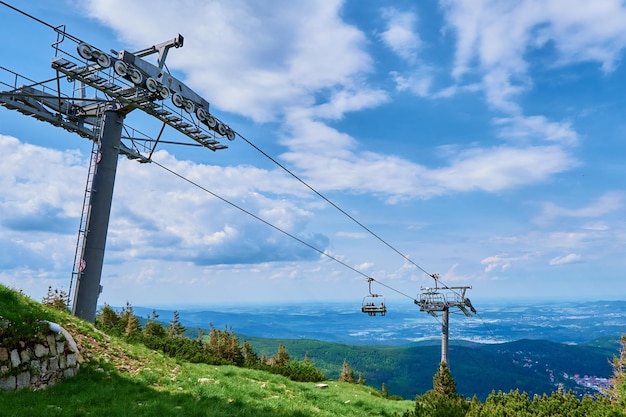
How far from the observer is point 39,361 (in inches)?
605

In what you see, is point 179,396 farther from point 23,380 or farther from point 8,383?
point 8,383

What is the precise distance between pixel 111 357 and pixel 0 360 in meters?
5.25

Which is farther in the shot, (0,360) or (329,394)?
(329,394)

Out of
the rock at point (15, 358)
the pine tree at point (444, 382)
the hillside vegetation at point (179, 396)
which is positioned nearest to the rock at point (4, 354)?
the rock at point (15, 358)

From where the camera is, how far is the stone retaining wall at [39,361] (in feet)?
47.4

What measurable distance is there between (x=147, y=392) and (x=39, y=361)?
391cm

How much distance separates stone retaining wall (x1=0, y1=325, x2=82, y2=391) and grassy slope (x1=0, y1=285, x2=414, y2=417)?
0.49 m

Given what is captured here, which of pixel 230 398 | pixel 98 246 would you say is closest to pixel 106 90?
pixel 98 246

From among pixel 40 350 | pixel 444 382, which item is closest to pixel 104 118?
pixel 40 350

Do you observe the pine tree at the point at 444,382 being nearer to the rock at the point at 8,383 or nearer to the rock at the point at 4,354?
the rock at the point at 8,383

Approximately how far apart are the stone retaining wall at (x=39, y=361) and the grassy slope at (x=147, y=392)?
49cm

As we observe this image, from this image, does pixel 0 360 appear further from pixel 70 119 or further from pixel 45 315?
pixel 70 119

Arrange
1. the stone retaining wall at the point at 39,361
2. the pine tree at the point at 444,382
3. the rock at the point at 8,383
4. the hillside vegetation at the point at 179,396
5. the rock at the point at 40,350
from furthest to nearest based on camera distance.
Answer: the pine tree at the point at 444,382, the rock at the point at 40,350, the stone retaining wall at the point at 39,361, the rock at the point at 8,383, the hillside vegetation at the point at 179,396

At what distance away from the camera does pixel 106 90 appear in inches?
773
